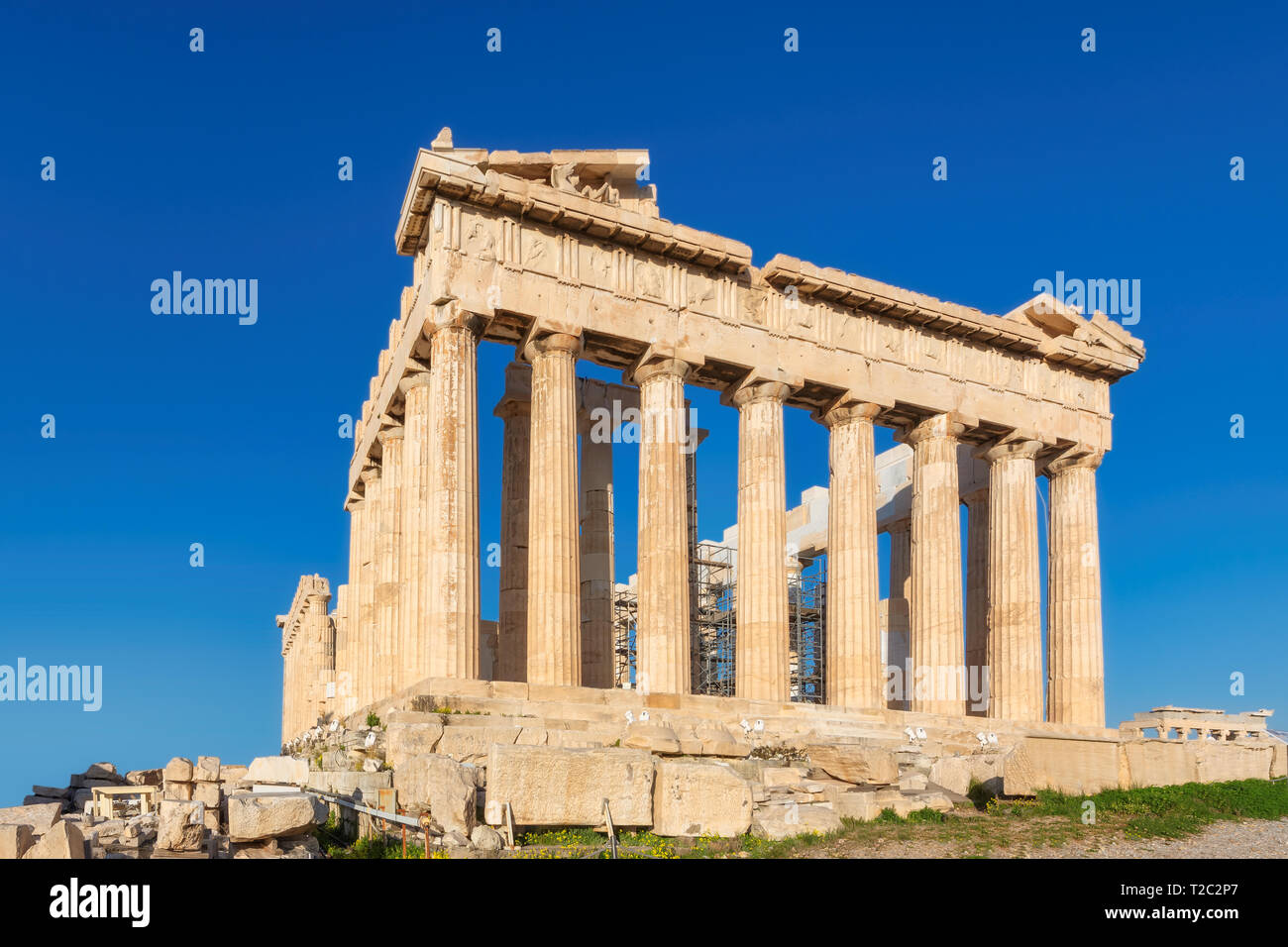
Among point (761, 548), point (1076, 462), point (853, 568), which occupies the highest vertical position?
point (1076, 462)

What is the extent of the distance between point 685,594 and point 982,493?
613 inches

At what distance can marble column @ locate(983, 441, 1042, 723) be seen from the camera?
37.1m

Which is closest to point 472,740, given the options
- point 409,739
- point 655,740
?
point 409,739

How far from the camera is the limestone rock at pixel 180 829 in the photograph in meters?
14.2

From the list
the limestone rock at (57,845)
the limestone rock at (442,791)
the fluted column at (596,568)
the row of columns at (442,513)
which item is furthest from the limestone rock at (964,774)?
the fluted column at (596,568)

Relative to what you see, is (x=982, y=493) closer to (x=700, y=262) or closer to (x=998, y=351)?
(x=998, y=351)

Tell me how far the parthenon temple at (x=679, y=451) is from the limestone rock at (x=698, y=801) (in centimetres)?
1143

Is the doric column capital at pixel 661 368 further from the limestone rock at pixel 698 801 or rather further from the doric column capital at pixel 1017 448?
the limestone rock at pixel 698 801

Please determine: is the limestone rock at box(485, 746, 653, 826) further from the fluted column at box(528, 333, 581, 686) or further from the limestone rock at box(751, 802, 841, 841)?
the fluted column at box(528, 333, 581, 686)

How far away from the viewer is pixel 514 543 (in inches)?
1362

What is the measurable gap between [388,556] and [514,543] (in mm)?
4080

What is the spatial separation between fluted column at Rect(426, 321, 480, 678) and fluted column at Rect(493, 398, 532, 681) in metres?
5.36

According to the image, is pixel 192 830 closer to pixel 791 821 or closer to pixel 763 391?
pixel 791 821
